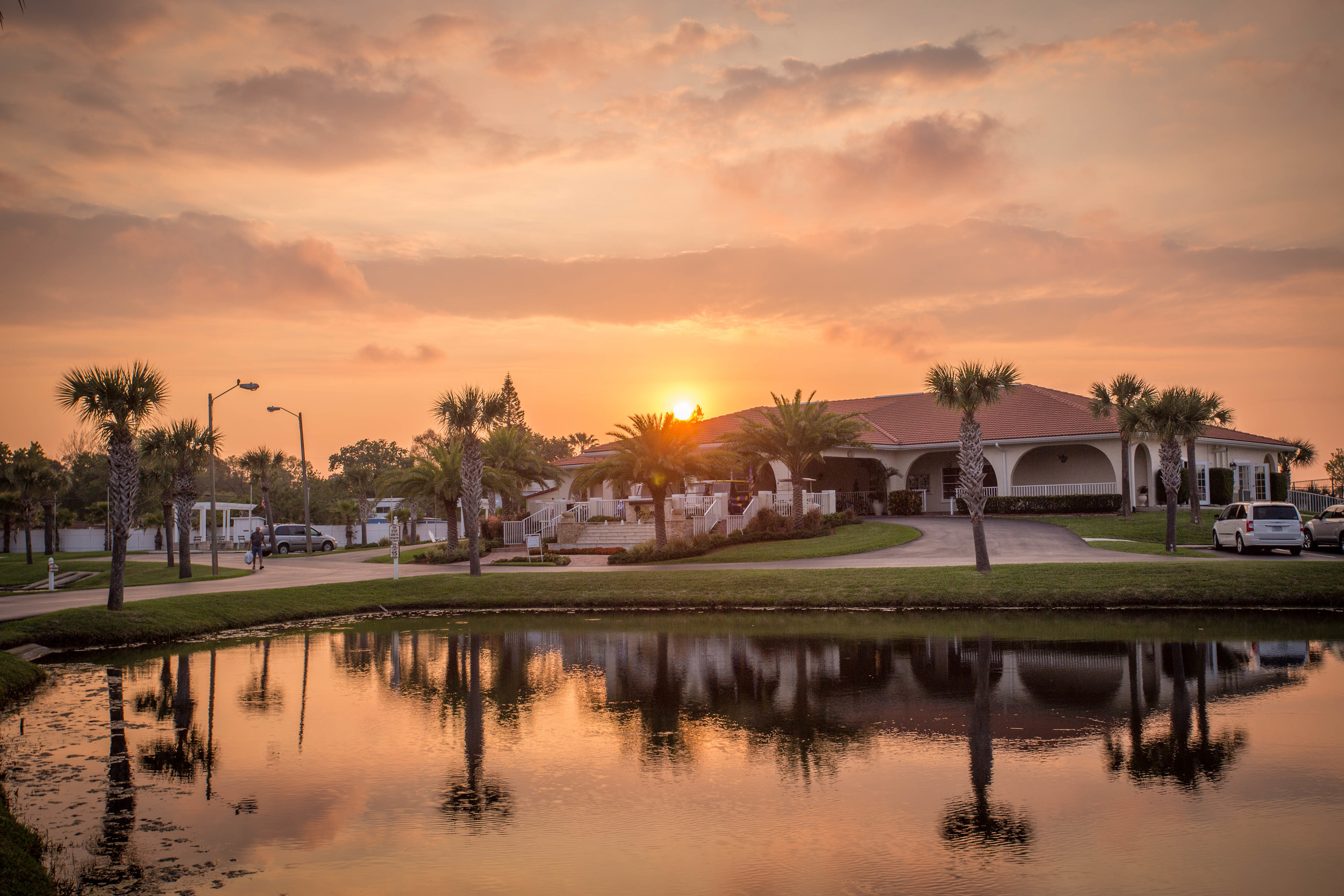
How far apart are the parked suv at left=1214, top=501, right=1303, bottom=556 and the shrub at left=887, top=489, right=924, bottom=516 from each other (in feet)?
50.2

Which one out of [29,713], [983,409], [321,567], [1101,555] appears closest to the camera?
[29,713]

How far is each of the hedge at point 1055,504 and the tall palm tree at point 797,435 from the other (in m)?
7.19

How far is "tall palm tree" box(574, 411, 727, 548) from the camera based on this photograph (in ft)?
114

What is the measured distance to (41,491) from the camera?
4719 centimetres

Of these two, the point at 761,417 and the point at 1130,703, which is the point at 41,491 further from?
the point at 1130,703

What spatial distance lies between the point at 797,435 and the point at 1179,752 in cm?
2674

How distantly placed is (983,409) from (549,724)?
37.0 meters

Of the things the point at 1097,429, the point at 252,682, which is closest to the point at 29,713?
the point at 252,682

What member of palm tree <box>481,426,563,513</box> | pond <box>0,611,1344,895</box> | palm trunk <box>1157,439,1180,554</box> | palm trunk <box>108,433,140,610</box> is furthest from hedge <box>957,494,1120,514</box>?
palm trunk <box>108,433,140,610</box>

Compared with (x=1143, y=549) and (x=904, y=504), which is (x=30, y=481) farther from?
(x=1143, y=549)

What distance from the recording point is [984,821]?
25.9ft

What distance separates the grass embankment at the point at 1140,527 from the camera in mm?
33281

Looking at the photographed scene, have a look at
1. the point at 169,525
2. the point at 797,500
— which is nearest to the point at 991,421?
the point at 797,500

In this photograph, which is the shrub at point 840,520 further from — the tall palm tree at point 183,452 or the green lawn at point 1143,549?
the tall palm tree at point 183,452
